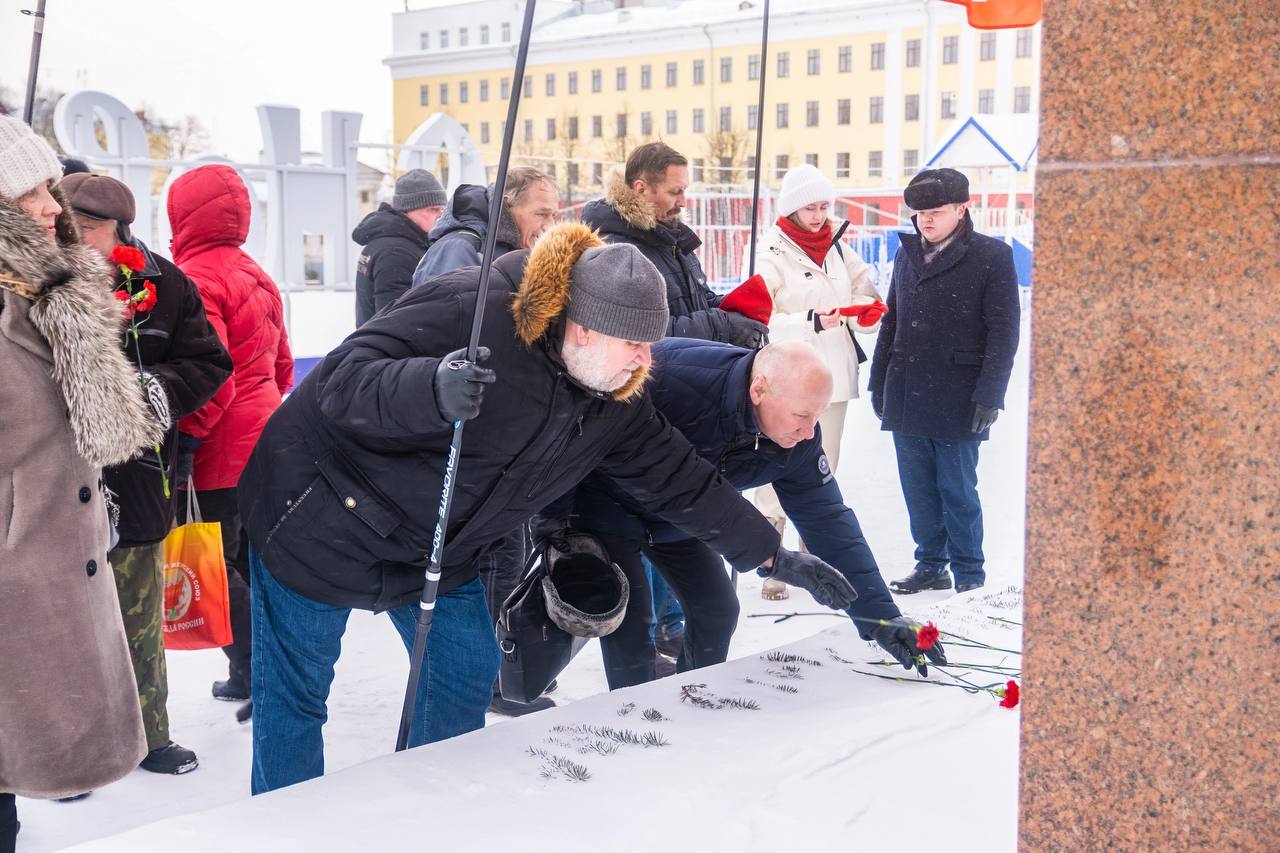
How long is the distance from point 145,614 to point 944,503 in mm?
3007

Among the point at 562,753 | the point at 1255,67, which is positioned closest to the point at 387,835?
the point at 562,753

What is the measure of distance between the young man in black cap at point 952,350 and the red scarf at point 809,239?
36 cm

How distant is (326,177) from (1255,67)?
7.86 metres

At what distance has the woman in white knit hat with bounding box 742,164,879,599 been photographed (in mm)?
4828

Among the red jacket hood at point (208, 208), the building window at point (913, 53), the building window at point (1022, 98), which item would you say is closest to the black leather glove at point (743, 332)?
the red jacket hood at point (208, 208)

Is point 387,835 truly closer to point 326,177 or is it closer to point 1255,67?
point 1255,67

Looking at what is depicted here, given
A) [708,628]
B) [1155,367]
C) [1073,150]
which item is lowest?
[708,628]

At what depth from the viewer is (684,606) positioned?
3379 millimetres

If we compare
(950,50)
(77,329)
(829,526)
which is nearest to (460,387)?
(77,329)

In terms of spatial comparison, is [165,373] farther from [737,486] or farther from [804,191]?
[804,191]

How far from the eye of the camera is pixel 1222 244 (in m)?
1.45

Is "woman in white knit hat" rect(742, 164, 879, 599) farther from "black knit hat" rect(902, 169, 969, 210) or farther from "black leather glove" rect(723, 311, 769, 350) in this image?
"black leather glove" rect(723, 311, 769, 350)

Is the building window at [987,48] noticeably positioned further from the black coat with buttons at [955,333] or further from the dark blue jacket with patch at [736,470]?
→ the dark blue jacket with patch at [736,470]

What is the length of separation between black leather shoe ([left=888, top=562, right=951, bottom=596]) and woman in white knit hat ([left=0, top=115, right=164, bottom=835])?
3328mm
